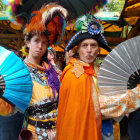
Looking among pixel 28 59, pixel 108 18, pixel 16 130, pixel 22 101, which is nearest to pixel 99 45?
pixel 28 59

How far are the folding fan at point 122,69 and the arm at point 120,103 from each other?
50mm

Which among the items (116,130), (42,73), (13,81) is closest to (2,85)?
(13,81)

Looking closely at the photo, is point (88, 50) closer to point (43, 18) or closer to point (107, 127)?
point (43, 18)

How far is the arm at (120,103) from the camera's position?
185cm

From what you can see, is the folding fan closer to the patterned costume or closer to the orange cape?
the patterned costume

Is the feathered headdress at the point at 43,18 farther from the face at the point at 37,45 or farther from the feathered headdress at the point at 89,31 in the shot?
the feathered headdress at the point at 89,31

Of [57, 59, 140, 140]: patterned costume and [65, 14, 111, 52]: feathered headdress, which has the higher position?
[65, 14, 111, 52]: feathered headdress

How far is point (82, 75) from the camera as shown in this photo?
7.13ft

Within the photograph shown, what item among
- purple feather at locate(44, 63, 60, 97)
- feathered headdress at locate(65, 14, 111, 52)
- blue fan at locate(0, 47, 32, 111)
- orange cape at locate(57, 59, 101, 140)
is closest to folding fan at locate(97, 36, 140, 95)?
orange cape at locate(57, 59, 101, 140)

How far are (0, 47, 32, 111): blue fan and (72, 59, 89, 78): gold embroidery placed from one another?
1.71 feet

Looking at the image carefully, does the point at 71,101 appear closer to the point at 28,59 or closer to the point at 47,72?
the point at 47,72

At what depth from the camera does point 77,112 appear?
2.02 meters

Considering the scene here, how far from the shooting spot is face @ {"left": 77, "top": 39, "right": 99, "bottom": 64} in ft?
7.56

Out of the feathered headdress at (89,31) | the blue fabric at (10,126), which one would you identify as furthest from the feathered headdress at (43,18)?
the blue fabric at (10,126)
